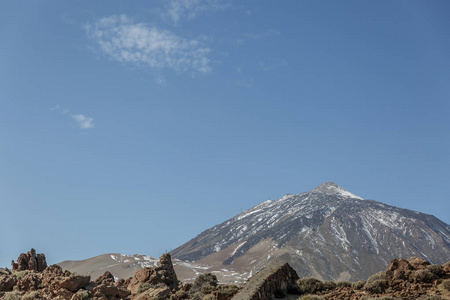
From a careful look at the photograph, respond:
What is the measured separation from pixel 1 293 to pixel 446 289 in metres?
18.8

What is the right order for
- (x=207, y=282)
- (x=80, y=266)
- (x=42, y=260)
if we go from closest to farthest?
(x=207, y=282) → (x=42, y=260) → (x=80, y=266)

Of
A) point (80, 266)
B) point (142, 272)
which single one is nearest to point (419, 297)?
point (142, 272)

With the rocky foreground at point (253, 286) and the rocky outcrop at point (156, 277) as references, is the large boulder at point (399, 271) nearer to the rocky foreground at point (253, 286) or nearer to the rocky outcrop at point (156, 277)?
the rocky foreground at point (253, 286)

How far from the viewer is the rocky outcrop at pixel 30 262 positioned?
Result: 26578 mm

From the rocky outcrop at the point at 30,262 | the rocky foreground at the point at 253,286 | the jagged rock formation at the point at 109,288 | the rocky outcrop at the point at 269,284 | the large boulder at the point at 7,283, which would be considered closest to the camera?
the rocky outcrop at the point at 269,284

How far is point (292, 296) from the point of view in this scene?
18078 millimetres

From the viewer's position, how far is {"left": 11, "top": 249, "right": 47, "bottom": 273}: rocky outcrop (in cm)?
2658

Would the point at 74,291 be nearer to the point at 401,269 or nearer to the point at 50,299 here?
the point at 50,299

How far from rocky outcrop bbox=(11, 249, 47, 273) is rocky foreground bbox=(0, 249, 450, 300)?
3.51m

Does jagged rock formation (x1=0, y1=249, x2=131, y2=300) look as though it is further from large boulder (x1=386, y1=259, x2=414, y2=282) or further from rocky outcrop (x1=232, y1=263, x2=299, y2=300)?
large boulder (x1=386, y1=259, x2=414, y2=282)

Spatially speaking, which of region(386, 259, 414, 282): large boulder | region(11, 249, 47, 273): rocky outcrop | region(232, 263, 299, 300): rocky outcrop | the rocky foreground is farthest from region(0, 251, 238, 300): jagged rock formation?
region(386, 259, 414, 282): large boulder

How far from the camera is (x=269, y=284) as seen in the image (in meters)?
17.4

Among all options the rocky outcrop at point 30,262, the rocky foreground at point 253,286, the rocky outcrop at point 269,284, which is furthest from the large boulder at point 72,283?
the rocky outcrop at point 269,284

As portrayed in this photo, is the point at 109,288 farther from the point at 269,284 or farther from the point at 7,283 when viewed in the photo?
the point at 269,284
